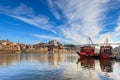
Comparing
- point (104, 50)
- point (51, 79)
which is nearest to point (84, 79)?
point (51, 79)

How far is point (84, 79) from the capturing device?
41.4 m

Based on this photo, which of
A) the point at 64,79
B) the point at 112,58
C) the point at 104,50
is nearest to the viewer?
the point at 64,79

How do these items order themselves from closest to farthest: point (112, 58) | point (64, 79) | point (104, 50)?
point (64, 79), point (112, 58), point (104, 50)

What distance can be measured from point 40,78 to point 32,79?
169cm

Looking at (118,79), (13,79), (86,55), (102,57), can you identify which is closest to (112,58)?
(102,57)

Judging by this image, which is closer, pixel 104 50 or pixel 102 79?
pixel 102 79

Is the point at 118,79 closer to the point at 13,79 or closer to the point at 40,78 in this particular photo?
the point at 40,78

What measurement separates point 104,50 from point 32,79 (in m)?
99.2

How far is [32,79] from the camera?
4047cm

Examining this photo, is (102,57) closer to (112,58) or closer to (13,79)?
(112,58)

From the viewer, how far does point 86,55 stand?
468 ft

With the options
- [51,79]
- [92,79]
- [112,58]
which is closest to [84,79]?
[92,79]

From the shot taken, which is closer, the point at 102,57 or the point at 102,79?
the point at 102,79

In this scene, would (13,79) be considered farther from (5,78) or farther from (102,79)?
(102,79)
